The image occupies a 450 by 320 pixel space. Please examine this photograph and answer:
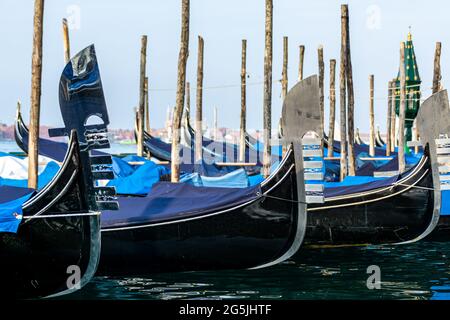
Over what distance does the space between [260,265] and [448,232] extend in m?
4.91

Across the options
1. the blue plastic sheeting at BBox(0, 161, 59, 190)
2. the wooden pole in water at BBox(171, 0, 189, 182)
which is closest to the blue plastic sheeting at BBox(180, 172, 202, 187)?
the wooden pole in water at BBox(171, 0, 189, 182)

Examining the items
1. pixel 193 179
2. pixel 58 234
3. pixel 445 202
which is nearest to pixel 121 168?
pixel 193 179

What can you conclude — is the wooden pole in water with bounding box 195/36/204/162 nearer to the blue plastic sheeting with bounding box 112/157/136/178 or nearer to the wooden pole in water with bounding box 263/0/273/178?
the blue plastic sheeting with bounding box 112/157/136/178

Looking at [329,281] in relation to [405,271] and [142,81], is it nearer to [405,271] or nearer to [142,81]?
[405,271]

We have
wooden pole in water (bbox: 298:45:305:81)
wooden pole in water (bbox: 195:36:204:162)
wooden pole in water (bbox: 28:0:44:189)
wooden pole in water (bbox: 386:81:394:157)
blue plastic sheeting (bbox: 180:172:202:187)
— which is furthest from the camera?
wooden pole in water (bbox: 386:81:394:157)

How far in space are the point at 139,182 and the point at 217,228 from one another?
4419 mm

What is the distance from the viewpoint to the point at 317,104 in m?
12.0

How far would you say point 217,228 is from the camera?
12000mm

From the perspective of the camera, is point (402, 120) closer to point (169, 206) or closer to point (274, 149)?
point (169, 206)

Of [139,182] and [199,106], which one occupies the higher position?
[199,106]

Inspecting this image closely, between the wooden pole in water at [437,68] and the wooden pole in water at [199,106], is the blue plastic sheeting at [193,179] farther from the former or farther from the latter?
the wooden pole in water at [437,68]

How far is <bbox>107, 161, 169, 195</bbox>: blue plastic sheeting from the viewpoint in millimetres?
15938

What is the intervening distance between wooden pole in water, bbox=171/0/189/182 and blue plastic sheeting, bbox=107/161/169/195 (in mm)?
1184
